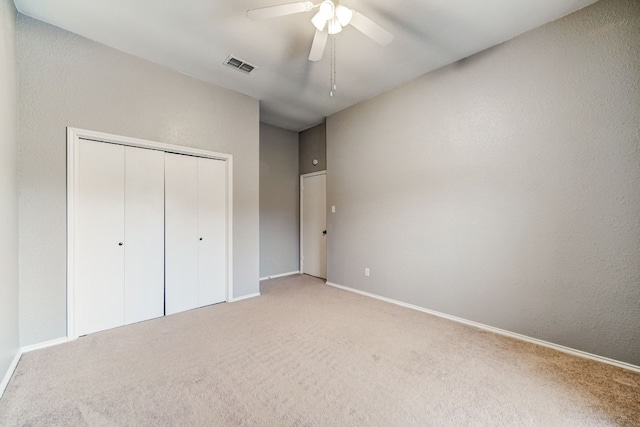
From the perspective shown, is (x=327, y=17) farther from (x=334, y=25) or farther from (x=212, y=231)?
(x=212, y=231)

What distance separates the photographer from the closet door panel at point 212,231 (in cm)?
326

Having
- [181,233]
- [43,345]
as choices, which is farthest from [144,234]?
[43,345]

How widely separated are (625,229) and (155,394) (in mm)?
3620

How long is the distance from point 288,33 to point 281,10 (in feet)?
2.25

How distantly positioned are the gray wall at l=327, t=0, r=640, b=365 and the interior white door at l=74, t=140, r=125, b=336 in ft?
10.2

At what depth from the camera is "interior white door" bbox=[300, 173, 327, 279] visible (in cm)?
471

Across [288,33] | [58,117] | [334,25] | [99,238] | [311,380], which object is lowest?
[311,380]

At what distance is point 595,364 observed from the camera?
1.97 m

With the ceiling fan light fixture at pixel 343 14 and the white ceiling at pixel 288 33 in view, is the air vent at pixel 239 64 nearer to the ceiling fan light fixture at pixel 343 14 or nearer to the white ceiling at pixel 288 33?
the white ceiling at pixel 288 33

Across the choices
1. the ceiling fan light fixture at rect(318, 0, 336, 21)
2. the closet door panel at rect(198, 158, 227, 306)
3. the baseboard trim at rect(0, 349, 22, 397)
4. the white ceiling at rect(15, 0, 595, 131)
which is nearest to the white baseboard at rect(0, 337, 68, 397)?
the baseboard trim at rect(0, 349, 22, 397)

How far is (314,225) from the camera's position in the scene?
4.89m

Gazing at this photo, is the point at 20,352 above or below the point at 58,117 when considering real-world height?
below

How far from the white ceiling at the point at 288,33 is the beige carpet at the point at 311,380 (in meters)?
2.90

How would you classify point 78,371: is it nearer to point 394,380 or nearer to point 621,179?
point 394,380
